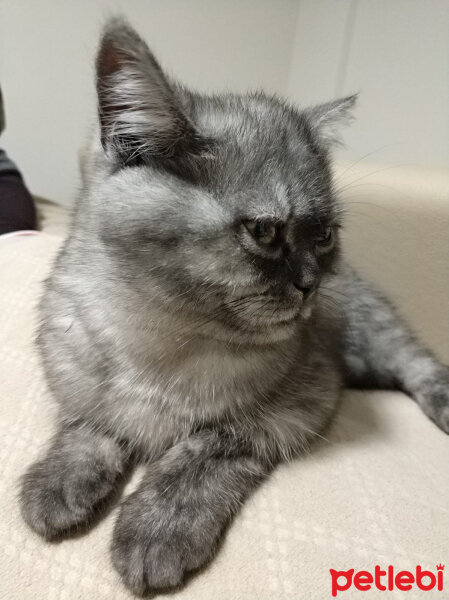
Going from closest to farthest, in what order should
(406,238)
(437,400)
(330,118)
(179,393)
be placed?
(179,393) → (330,118) → (437,400) → (406,238)

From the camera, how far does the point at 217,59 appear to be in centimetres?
197

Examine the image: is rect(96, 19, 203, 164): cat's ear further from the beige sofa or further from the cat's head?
the beige sofa

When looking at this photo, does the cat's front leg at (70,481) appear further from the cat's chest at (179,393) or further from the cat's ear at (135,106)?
the cat's ear at (135,106)

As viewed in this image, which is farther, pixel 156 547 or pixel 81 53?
pixel 81 53

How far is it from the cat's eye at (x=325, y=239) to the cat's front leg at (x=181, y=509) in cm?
30

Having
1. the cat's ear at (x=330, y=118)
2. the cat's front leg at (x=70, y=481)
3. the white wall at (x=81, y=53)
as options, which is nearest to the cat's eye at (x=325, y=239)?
the cat's ear at (x=330, y=118)

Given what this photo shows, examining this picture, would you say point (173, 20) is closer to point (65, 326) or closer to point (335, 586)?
point (65, 326)

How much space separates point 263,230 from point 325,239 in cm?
15

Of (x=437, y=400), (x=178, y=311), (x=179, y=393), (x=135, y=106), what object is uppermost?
(x=135, y=106)

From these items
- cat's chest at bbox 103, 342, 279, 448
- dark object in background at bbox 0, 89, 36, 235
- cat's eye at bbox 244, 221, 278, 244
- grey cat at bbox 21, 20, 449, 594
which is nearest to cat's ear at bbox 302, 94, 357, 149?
grey cat at bbox 21, 20, 449, 594

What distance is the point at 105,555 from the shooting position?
59cm

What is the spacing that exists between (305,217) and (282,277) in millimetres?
86

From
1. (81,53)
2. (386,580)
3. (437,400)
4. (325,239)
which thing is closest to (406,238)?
(437,400)

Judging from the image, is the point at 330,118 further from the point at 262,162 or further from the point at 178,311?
the point at 178,311
